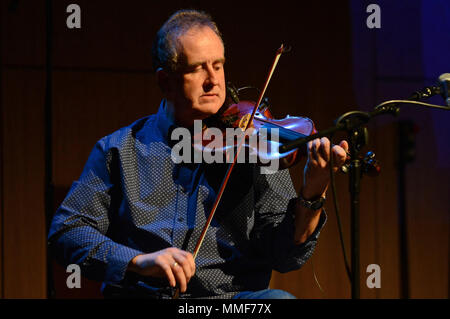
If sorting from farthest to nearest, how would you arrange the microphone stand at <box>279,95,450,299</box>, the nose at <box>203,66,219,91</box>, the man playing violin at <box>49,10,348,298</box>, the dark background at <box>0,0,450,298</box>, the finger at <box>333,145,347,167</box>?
the dark background at <box>0,0,450,298</box>, the nose at <box>203,66,219,91</box>, the man playing violin at <box>49,10,348,298</box>, the finger at <box>333,145,347,167</box>, the microphone stand at <box>279,95,450,299</box>

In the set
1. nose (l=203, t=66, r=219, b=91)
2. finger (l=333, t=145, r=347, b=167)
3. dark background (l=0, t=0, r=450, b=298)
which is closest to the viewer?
finger (l=333, t=145, r=347, b=167)

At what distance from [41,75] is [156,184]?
1.28 meters

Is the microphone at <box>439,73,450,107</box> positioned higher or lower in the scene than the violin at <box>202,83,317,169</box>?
higher

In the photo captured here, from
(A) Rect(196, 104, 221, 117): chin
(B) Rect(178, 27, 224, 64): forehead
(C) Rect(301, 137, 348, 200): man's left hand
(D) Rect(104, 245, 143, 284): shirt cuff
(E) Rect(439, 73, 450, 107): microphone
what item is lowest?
(D) Rect(104, 245, 143, 284): shirt cuff

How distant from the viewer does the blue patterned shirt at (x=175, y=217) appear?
1640mm

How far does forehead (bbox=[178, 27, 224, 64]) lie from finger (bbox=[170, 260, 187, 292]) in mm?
638

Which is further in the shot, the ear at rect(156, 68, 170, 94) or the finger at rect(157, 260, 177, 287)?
the ear at rect(156, 68, 170, 94)

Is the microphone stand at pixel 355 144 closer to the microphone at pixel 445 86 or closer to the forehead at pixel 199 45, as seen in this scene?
the microphone at pixel 445 86

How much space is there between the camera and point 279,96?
3.00 m

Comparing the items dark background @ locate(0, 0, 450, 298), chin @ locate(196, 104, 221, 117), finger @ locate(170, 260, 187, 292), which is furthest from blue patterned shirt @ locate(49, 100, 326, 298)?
dark background @ locate(0, 0, 450, 298)

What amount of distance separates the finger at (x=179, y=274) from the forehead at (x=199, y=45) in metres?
0.64

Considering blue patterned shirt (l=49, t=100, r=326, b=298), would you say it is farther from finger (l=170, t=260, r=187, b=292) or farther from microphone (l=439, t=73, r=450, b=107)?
microphone (l=439, t=73, r=450, b=107)

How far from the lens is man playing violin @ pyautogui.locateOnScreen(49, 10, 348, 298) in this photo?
1625mm

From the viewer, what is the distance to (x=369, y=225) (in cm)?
309
